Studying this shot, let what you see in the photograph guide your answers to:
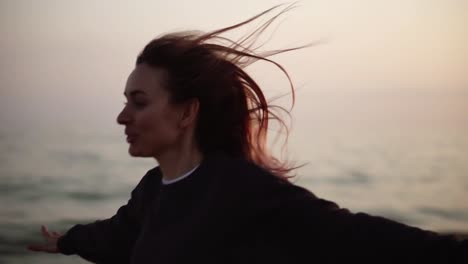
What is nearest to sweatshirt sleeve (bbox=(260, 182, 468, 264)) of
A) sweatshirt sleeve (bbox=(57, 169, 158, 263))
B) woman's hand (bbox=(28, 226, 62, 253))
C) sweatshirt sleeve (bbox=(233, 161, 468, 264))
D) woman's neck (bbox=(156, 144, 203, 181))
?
sweatshirt sleeve (bbox=(233, 161, 468, 264))

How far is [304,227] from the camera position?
6.34 ft

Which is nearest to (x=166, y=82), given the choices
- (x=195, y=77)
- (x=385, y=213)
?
(x=195, y=77)

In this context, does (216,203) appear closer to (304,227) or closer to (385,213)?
(304,227)

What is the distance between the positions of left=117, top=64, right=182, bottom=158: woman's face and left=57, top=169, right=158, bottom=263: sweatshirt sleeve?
0.34 m

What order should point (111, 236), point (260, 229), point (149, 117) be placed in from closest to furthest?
1. point (260, 229)
2. point (149, 117)
3. point (111, 236)

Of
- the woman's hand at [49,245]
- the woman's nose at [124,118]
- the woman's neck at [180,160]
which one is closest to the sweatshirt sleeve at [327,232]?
the woman's neck at [180,160]

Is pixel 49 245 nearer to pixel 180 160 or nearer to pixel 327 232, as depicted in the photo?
pixel 180 160

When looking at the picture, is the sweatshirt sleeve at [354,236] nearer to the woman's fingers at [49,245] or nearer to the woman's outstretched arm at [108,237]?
the woman's outstretched arm at [108,237]

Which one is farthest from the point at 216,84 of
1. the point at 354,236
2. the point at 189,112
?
the point at 354,236

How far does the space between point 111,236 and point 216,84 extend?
684 mm

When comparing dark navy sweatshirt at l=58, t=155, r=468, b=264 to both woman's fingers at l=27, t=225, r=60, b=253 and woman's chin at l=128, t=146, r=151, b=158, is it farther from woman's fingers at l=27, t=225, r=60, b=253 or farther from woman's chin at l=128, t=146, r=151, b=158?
woman's fingers at l=27, t=225, r=60, b=253

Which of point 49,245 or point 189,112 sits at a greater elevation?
point 189,112

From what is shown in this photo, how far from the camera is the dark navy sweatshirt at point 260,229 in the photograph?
71.8 inches

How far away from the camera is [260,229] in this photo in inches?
78.8
